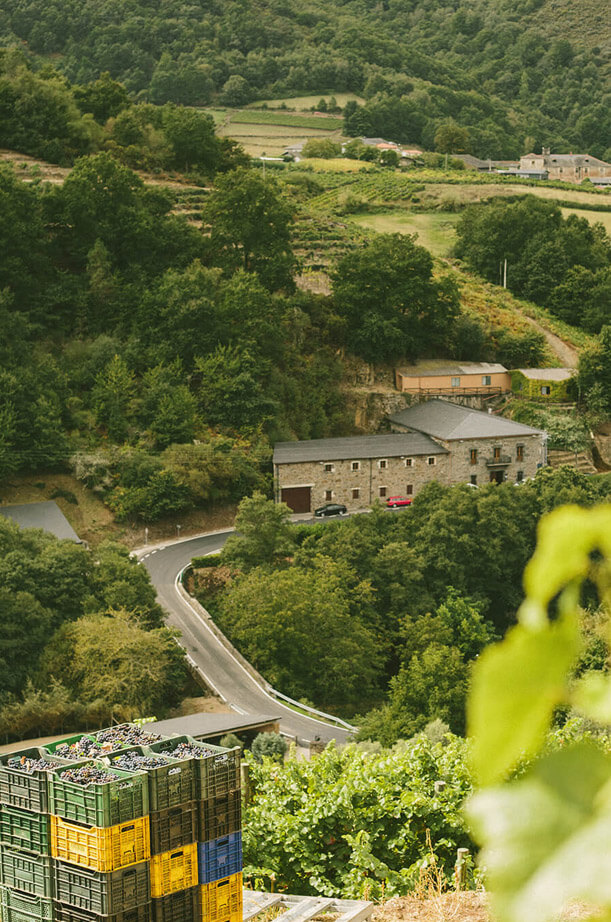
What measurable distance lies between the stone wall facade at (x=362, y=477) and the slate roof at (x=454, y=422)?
115cm

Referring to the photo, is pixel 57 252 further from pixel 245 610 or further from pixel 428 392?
pixel 245 610

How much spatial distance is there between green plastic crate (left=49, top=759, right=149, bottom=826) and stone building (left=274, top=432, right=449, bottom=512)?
23814 millimetres

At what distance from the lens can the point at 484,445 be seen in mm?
35719

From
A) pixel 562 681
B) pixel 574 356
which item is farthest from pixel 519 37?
pixel 562 681

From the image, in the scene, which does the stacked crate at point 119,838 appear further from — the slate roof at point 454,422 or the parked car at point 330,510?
the slate roof at point 454,422

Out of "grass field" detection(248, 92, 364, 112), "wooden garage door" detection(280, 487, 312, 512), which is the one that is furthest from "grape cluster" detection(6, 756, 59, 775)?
"grass field" detection(248, 92, 364, 112)

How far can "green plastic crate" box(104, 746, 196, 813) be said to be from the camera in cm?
952

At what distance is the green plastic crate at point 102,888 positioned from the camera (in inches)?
358

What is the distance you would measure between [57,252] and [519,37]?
9793 cm

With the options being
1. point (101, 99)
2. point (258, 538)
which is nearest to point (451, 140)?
point (101, 99)

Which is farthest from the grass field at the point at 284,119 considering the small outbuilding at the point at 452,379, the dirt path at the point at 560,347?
the small outbuilding at the point at 452,379

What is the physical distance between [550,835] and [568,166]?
91.3 meters

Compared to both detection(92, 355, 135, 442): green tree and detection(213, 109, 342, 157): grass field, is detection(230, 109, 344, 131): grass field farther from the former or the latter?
detection(92, 355, 135, 442): green tree

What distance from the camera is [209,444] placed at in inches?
1300
